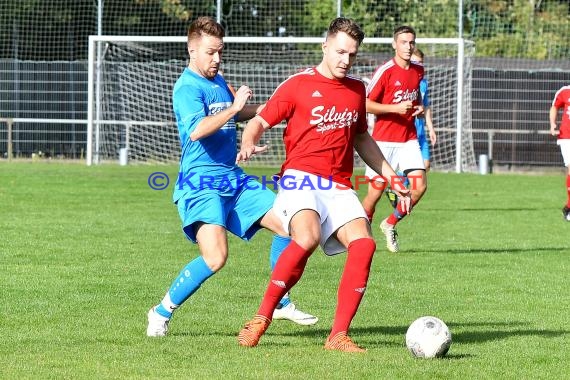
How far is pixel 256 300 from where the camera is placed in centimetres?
862

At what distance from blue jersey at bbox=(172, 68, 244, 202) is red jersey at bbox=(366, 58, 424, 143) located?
4888 millimetres

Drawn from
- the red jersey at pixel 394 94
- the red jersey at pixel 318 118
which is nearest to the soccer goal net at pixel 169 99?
the red jersey at pixel 394 94

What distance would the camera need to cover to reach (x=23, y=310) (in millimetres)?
7988

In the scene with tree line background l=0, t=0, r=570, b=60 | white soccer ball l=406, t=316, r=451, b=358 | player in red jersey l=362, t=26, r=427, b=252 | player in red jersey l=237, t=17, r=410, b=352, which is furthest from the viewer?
tree line background l=0, t=0, r=570, b=60

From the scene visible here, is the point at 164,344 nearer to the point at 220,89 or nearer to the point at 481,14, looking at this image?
the point at 220,89

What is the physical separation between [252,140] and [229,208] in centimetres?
90

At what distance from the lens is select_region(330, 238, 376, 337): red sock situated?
670 cm

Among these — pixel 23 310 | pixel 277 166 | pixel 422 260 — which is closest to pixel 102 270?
pixel 23 310

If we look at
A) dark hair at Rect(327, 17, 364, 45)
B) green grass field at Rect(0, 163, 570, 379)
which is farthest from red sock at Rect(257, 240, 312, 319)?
dark hair at Rect(327, 17, 364, 45)

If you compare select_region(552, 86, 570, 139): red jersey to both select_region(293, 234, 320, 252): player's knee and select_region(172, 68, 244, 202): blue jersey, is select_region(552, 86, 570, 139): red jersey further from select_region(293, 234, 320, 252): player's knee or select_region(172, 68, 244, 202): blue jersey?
select_region(293, 234, 320, 252): player's knee

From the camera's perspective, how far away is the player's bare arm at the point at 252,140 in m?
6.41

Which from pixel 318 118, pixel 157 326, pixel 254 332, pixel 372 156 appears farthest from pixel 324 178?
pixel 157 326

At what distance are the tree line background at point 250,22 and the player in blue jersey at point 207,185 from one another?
20.6m

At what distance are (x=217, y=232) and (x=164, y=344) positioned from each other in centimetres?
77
